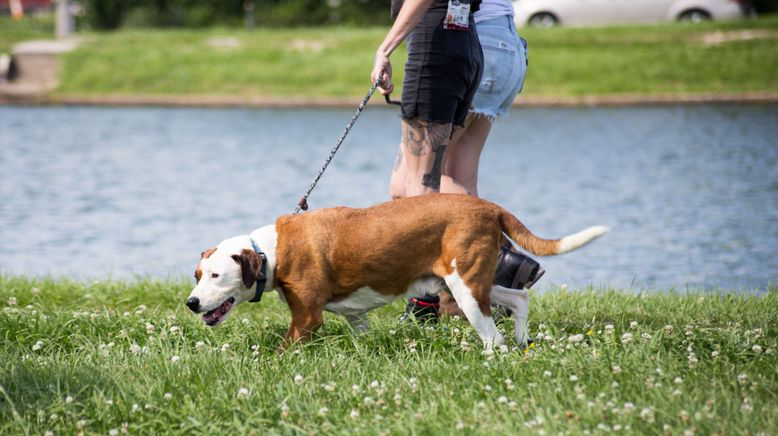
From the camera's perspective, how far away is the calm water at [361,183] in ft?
31.4

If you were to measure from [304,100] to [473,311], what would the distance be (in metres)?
19.8

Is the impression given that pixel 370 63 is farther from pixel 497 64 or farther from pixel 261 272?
pixel 261 272

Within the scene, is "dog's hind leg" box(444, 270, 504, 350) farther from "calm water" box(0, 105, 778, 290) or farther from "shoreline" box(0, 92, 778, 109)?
"shoreline" box(0, 92, 778, 109)

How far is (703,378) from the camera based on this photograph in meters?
4.05

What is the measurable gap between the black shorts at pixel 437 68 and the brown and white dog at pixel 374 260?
57 centimetres

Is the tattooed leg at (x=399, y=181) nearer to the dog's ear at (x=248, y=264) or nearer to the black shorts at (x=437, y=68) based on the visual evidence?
the black shorts at (x=437, y=68)

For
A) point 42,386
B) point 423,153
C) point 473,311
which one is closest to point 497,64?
point 423,153

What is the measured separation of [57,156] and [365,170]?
5.49m

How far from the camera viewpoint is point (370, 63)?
25.2 meters

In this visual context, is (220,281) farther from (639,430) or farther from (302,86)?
(302,86)

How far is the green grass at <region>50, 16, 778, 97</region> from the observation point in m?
23.4

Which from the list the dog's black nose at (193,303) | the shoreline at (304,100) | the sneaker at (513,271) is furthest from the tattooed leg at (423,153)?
the shoreline at (304,100)

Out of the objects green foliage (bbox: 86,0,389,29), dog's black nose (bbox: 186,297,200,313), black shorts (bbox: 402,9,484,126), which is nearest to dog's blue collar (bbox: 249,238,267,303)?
dog's black nose (bbox: 186,297,200,313)

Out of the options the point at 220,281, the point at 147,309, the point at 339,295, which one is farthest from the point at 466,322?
the point at 147,309
